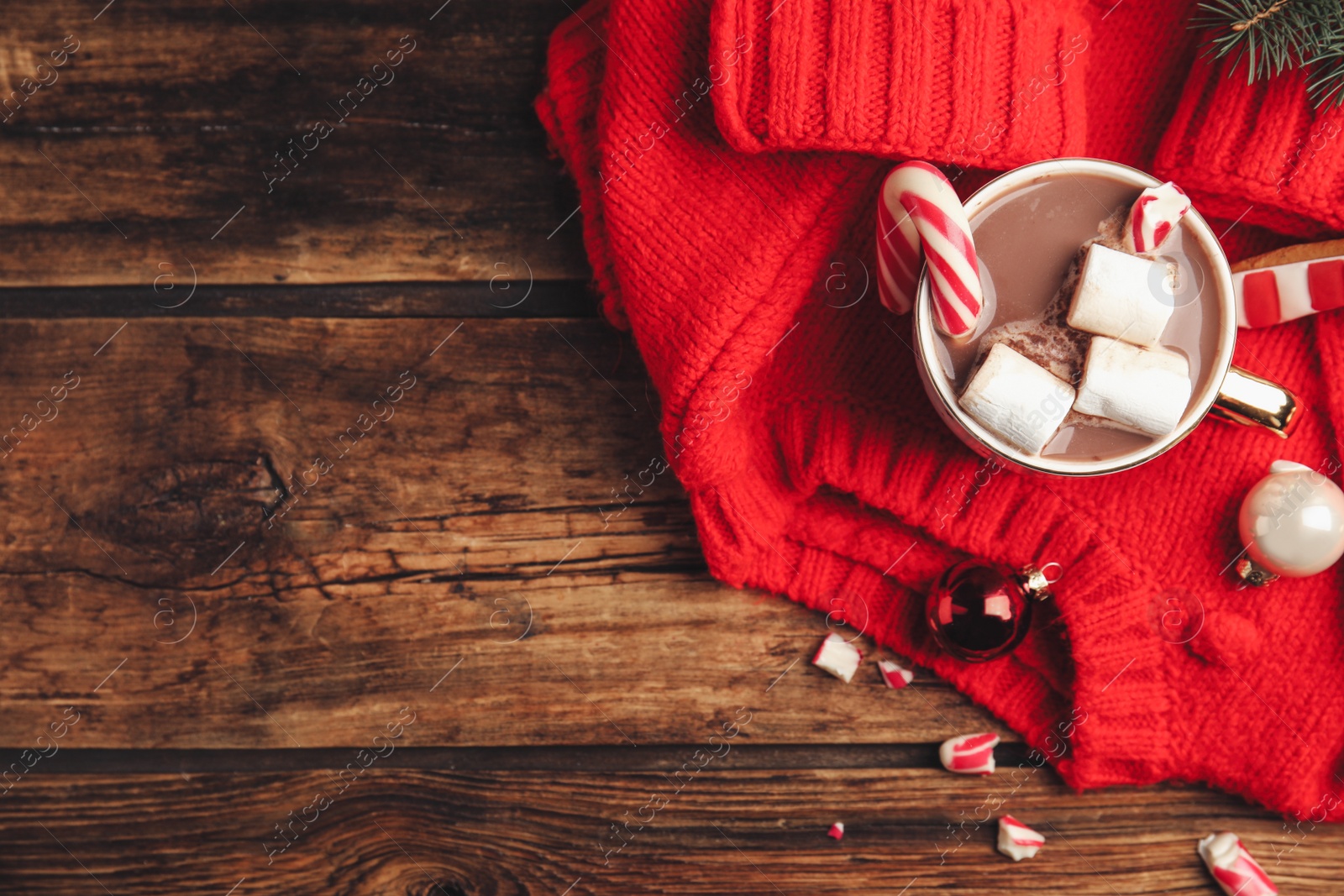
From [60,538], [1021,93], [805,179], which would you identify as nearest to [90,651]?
[60,538]

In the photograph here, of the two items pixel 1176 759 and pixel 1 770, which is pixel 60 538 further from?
pixel 1176 759

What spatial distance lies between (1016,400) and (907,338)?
0.15m

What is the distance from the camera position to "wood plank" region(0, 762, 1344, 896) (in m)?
0.80

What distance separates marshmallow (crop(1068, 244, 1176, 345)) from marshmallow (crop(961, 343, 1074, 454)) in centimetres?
5

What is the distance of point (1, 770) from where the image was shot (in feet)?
2.76

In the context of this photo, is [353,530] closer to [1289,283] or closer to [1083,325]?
[1083,325]

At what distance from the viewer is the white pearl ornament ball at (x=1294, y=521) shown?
68cm

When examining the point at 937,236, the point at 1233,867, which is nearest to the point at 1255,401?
the point at 937,236

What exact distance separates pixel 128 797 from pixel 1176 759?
972mm

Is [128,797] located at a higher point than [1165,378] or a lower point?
lower

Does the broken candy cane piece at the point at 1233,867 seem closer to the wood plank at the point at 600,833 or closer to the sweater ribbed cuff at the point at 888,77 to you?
the wood plank at the point at 600,833

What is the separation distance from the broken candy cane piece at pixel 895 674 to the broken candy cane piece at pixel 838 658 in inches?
0.9

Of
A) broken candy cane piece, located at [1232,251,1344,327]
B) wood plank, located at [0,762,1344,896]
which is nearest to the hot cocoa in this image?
broken candy cane piece, located at [1232,251,1344,327]

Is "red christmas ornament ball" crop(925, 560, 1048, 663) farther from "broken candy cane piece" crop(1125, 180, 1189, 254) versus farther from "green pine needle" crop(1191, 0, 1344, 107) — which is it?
"green pine needle" crop(1191, 0, 1344, 107)
